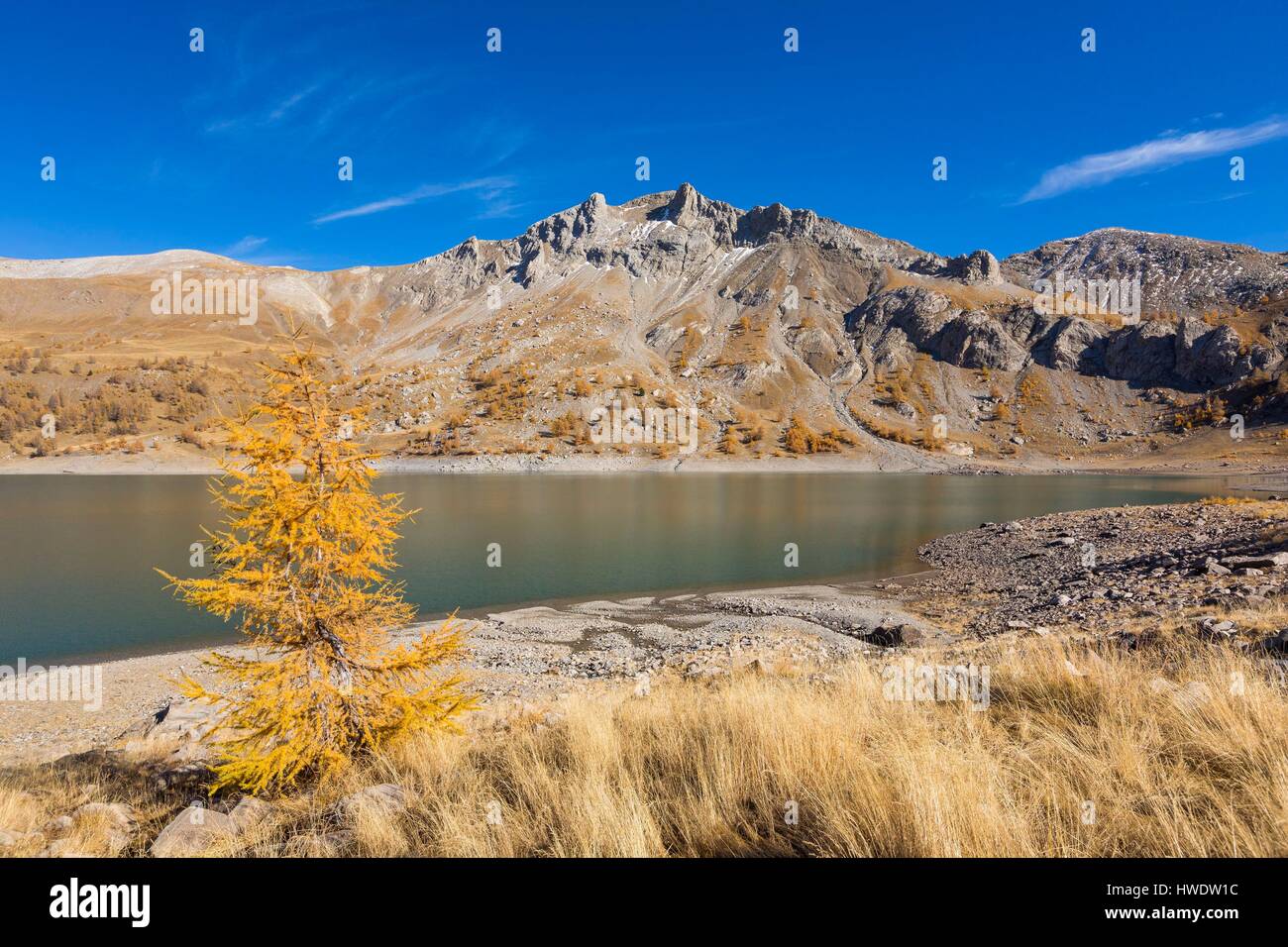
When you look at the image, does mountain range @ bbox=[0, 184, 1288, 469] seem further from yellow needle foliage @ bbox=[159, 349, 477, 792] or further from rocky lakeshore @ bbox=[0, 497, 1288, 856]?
yellow needle foliage @ bbox=[159, 349, 477, 792]

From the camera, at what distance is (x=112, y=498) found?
6288 cm

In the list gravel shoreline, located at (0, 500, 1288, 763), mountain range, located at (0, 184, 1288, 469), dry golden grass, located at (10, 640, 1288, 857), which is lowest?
gravel shoreline, located at (0, 500, 1288, 763)

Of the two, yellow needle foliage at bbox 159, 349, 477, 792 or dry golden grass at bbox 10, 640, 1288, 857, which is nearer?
dry golden grass at bbox 10, 640, 1288, 857

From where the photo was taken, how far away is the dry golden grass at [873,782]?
10.5 feet

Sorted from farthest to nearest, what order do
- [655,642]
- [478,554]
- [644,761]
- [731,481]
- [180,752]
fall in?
[731,481], [478,554], [655,642], [180,752], [644,761]

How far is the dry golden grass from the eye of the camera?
3.21m

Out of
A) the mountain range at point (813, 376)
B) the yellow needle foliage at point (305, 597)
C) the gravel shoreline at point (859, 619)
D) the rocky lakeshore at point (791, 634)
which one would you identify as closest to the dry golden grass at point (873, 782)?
the rocky lakeshore at point (791, 634)

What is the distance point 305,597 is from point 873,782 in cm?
614

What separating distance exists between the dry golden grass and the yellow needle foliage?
2.61 feet

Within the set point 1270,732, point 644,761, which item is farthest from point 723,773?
point 1270,732

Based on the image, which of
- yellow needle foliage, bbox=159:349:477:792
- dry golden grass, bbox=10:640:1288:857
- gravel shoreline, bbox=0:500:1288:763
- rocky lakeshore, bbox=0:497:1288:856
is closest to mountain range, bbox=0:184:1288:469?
gravel shoreline, bbox=0:500:1288:763
